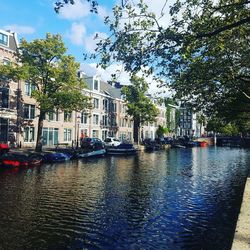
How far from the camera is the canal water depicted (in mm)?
11992

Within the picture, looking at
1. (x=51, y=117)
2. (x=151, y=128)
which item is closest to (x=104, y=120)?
(x=51, y=117)

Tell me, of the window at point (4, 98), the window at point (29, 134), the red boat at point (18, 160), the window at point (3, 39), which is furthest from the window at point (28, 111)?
the red boat at point (18, 160)

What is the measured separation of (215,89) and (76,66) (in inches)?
1028

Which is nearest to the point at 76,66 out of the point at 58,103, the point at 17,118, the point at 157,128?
the point at 58,103

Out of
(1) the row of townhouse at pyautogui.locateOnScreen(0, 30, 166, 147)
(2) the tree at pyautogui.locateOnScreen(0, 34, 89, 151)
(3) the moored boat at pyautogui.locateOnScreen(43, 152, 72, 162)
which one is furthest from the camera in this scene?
(1) the row of townhouse at pyautogui.locateOnScreen(0, 30, 166, 147)

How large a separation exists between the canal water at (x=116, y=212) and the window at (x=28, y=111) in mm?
24230

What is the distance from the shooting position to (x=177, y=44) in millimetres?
11180

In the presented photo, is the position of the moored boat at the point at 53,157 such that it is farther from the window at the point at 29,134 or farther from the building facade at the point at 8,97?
the window at the point at 29,134

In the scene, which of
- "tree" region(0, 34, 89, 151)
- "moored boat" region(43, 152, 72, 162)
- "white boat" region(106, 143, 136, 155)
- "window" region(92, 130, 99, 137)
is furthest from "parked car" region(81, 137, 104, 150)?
"window" region(92, 130, 99, 137)

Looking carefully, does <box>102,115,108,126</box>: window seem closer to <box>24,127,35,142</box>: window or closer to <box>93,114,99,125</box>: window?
<box>93,114,99,125</box>: window

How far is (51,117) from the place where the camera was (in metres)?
55.6

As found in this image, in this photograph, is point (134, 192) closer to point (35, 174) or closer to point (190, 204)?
point (190, 204)

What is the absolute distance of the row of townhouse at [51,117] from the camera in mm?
45469

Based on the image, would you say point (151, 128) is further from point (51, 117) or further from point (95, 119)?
point (51, 117)
